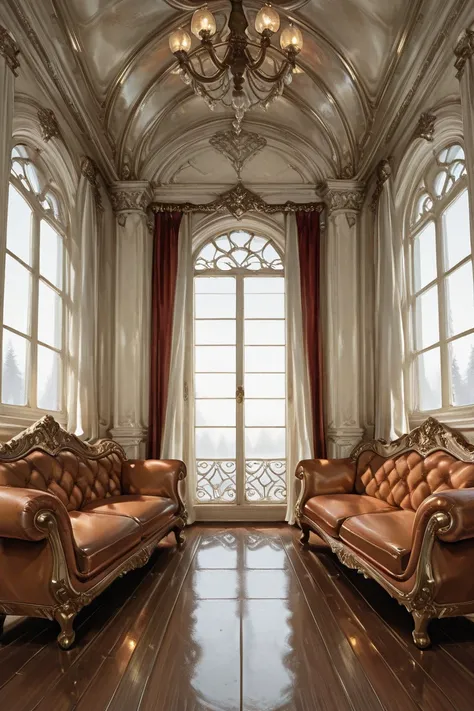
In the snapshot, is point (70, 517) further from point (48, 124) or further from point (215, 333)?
point (215, 333)

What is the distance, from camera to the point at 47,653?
2354 mm

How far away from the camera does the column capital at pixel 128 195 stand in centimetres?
577

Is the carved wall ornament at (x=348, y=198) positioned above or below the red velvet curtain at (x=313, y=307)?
above

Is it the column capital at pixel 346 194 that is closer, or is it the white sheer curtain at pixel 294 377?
the white sheer curtain at pixel 294 377

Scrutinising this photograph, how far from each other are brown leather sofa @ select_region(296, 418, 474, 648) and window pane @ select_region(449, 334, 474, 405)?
0.34 metres

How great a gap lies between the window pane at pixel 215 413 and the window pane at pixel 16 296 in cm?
231

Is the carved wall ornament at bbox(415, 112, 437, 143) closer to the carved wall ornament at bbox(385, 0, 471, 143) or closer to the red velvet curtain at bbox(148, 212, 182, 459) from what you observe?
the carved wall ornament at bbox(385, 0, 471, 143)

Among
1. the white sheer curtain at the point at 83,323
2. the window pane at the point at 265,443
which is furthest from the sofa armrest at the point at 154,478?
the window pane at the point at 265,443

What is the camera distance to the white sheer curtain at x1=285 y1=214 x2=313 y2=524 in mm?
5605

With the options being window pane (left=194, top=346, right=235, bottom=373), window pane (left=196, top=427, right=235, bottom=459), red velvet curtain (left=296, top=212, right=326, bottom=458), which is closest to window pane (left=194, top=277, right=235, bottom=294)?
window pane (left=194, top=346, right=235, bottom=373)

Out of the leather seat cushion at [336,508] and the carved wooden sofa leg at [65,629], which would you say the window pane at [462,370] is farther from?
the carved wooden sofa leg at [65,629]

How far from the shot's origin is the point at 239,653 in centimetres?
236

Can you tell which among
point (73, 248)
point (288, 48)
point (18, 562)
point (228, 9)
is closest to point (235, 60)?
point (288, 48)

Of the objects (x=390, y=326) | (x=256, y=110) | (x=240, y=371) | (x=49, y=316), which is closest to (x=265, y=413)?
(x=240, y=371)
